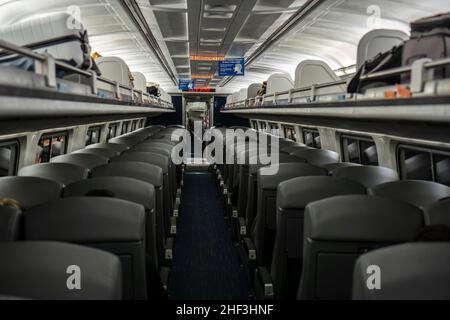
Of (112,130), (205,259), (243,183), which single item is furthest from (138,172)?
(112,130)

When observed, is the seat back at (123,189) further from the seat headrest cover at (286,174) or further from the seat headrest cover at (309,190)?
the seat headrest cover at (286,174)

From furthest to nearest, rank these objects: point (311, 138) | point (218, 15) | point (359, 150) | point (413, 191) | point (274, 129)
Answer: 1. point (274, 129)
2. point (311, 138)
3. point (218, 15)
4. point (359, 150)
5. point (413, 191)

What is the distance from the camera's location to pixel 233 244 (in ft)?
20.6

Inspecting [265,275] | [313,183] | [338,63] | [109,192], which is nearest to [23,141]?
[109,192]

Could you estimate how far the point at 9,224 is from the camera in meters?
1.97

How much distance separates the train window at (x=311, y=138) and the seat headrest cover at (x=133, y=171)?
18.0 ft

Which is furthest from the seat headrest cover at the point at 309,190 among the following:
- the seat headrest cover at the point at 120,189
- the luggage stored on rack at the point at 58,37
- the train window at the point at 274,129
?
the train window at the point at 274,129

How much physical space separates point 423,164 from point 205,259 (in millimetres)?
2745

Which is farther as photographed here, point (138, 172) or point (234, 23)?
point (234, 23)

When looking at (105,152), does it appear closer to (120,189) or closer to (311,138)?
(120,189)

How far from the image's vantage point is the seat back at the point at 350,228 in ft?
7.13

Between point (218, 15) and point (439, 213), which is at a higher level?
point (218, 15)

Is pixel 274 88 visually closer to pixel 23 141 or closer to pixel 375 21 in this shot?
pixel 375 21

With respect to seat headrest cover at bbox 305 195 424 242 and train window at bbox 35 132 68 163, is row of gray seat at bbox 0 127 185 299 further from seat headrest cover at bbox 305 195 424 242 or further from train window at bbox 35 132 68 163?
train window at bbox 35 132 68 163
